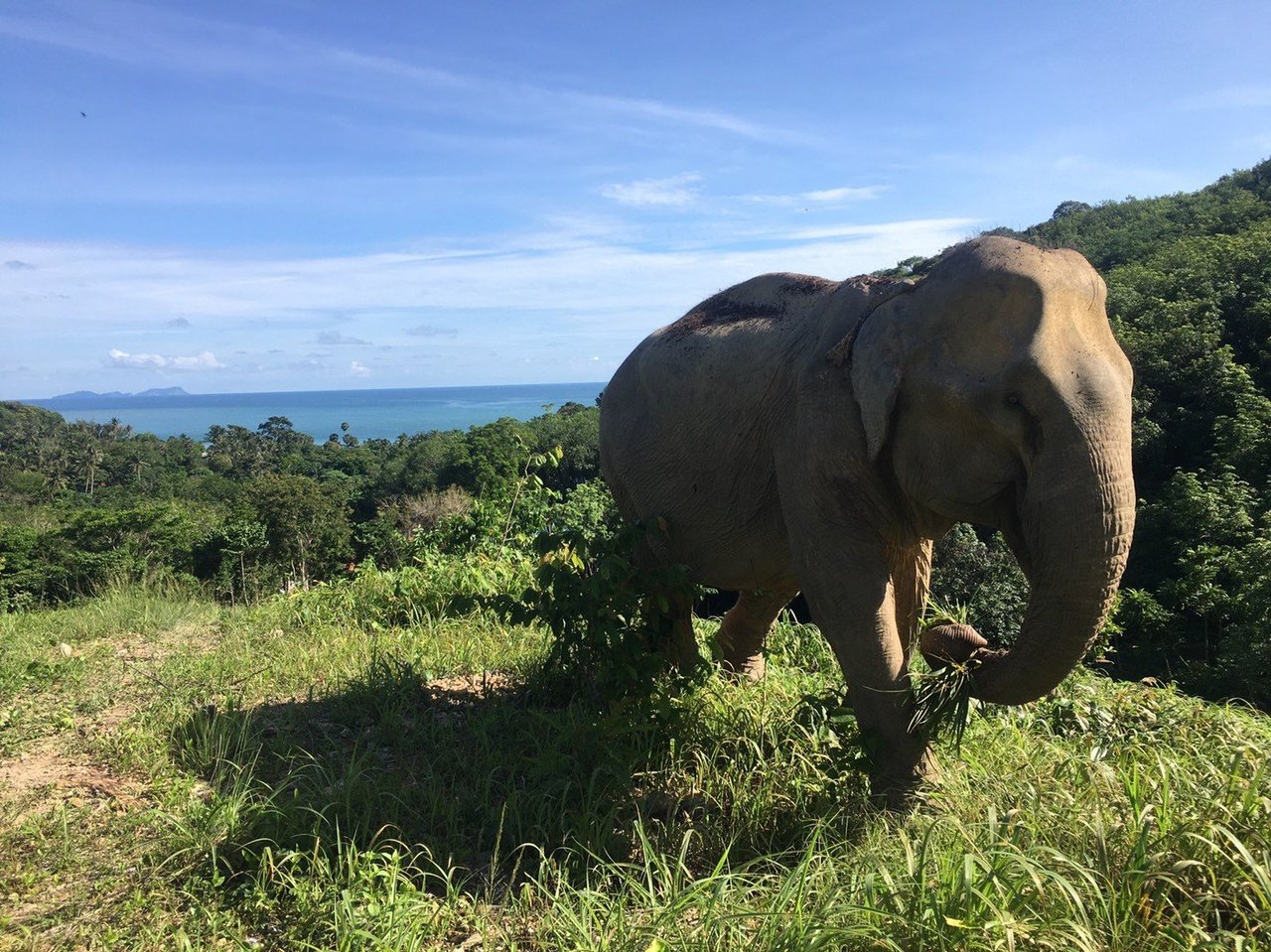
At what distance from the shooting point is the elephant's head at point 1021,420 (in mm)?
2795

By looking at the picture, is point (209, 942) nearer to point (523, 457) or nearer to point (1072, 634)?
point (1072, 634)

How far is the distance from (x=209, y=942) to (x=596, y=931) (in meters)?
1.39

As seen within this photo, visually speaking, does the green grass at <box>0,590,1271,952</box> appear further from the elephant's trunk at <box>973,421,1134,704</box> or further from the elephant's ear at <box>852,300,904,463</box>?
the elephant's ear at <box>852,300,904,463</box>

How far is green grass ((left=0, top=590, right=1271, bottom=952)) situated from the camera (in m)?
2.44

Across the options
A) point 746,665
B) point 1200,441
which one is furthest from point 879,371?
point 1200,441

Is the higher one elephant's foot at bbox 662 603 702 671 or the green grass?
elephant's foot at bbox 662 603 702 671

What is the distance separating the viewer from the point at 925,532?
3.59m

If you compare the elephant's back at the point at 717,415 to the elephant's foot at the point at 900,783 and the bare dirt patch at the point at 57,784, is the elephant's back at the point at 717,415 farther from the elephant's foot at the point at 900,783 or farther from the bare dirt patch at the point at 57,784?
the bare dirt patch at the point at 57,784

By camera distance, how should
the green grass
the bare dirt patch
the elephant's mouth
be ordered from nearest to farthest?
the green grass, the elephant's mouth, the bare dirt patch

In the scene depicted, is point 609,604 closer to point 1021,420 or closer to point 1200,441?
point 1021,420

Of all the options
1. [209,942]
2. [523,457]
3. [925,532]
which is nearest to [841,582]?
[925,532]

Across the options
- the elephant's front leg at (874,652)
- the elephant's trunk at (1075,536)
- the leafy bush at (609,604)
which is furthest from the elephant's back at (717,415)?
the elephant's trunk at (1075,536)

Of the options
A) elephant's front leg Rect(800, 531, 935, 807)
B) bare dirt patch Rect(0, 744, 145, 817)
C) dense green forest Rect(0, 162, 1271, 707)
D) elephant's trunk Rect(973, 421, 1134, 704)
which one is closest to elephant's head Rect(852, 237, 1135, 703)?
elephant's trunk Rect(973, 421, 1134, 704)

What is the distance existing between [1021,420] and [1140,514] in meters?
22.6
